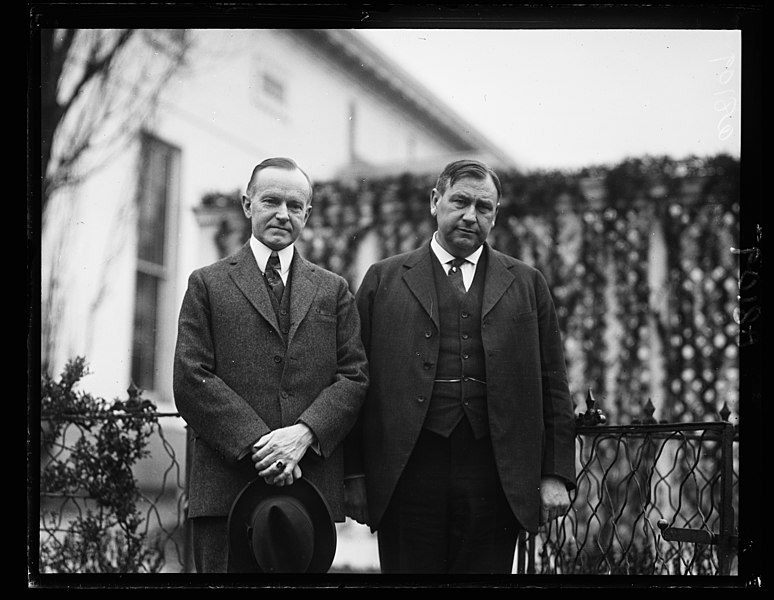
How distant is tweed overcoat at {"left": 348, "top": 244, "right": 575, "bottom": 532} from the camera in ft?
14.4

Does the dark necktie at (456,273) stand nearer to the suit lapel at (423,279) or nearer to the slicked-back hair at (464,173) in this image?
the suit lapel at (423,279)

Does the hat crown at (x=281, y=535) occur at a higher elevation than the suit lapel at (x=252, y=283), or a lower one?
lower

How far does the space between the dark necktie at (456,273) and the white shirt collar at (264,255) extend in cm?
68

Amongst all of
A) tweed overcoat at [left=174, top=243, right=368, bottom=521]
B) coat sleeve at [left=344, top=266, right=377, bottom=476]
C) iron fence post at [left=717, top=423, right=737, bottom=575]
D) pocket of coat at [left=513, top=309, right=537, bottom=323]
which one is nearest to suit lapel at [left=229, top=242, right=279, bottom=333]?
tweed overcoat at [left=174, top=243, right=368, bottom=521]

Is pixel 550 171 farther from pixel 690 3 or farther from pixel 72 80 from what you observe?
pixel 72 80

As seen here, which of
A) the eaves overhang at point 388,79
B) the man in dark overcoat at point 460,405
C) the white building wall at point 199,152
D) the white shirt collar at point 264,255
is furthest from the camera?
the white building wall at point 199,152

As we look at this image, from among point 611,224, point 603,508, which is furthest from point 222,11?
point 603,508

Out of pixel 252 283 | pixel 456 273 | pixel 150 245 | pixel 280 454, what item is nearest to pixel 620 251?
pixel 456 273

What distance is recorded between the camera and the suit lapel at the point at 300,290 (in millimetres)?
4414

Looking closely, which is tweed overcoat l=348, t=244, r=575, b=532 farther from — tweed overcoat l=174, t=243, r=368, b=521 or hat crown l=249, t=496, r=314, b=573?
hat crown l=249, t=496, r=314, b=573

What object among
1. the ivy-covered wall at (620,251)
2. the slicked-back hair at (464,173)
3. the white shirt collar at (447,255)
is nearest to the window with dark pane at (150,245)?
the ivy-covered wall at (620,251)

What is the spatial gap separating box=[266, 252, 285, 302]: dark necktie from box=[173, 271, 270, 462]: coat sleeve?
0.91 ft

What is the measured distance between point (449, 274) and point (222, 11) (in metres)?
1.51

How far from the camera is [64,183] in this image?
565 centimetres
